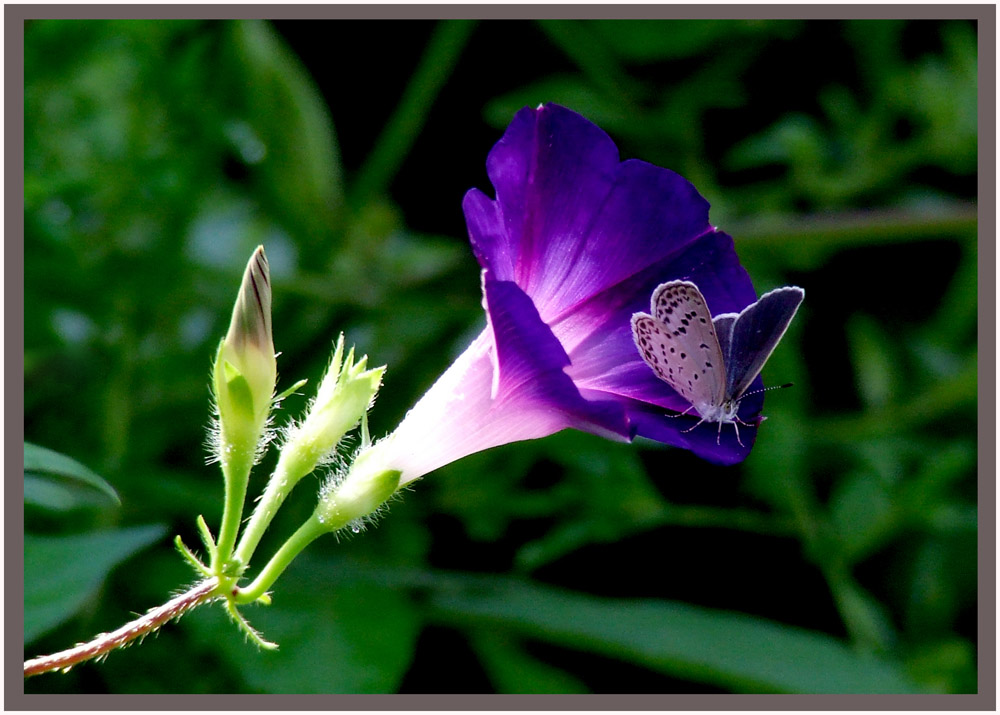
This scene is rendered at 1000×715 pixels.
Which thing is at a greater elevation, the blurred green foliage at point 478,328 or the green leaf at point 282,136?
the green leaf at point 282,136

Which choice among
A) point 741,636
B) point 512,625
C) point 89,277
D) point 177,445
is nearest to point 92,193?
point 89,277

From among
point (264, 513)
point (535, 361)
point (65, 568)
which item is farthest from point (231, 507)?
point (65, 568)

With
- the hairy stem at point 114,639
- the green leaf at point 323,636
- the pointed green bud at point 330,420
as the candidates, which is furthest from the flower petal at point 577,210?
the green leaf at point 323,636

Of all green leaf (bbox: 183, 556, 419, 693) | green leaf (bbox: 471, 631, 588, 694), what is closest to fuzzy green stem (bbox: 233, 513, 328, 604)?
green leaf (bbox: 183, 556, 419, 693)

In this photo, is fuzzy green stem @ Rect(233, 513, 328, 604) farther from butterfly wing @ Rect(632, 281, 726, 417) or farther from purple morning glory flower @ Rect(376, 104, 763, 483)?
butterfly wing @ Rect(632, 281, 726, 417)

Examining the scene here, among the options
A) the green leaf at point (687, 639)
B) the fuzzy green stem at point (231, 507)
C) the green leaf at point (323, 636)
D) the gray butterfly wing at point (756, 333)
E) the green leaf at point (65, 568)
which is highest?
the fuzzy green stem at point (231, 507)

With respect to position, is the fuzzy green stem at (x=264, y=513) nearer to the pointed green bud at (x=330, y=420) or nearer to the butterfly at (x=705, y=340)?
the pointed green bud at (x=330, y=420)

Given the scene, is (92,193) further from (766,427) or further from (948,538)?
(948,538)

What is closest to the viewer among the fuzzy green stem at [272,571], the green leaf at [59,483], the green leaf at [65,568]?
the fuzzy green stem at [272,571]
